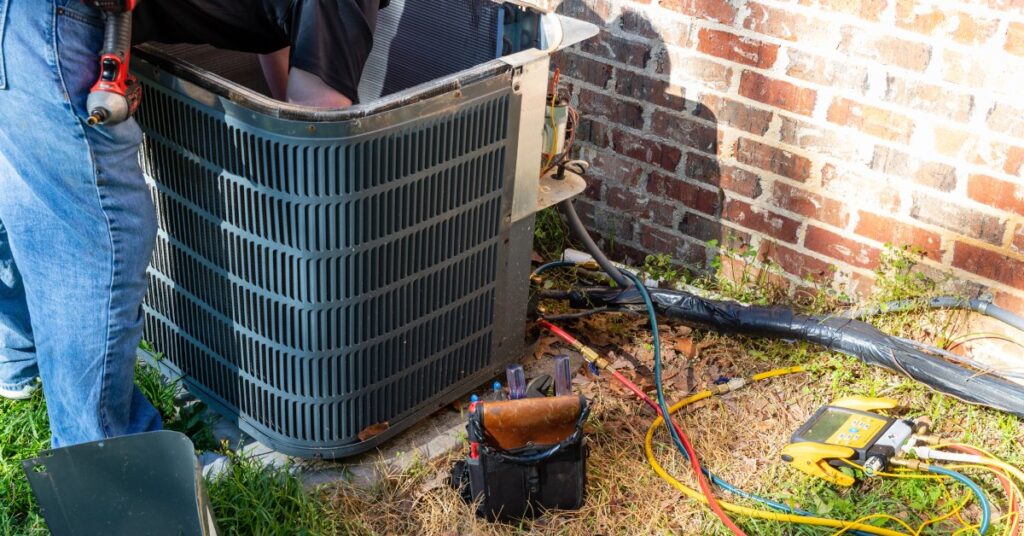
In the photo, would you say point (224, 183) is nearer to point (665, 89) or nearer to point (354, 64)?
point (354, 64)

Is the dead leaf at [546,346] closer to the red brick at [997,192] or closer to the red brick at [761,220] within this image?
the red brick at [761,220]

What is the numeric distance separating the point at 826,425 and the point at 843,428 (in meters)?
0.04

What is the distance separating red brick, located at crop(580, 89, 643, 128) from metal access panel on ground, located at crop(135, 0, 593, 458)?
0.68 meters

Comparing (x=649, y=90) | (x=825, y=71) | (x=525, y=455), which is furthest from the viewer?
(x=649, y=90)

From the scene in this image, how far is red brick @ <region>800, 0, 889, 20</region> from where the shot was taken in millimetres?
2539

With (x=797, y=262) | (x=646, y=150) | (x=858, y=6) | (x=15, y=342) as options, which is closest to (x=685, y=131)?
(x=646, y=150)

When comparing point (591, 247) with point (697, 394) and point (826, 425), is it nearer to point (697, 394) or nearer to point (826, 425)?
point (697, 394)

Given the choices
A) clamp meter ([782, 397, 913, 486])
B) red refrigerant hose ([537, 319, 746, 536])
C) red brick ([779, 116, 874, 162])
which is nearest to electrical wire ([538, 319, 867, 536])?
red refrigerant hose ([537, 319, 746, 536])

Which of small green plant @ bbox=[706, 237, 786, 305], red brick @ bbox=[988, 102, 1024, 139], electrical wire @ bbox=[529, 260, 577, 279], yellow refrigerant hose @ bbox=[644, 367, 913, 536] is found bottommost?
yellow refrigerant hose @ bbox=[644, 367, 913, 536]

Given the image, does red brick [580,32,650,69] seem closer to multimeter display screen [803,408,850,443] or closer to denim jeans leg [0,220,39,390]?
multimeter display screen [803,408,850,443]

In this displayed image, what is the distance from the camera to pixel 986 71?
245cm

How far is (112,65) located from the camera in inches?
72.8

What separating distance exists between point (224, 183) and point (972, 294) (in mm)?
1908

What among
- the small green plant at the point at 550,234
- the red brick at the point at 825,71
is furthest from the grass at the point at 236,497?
the red brick at the point at 825,71
